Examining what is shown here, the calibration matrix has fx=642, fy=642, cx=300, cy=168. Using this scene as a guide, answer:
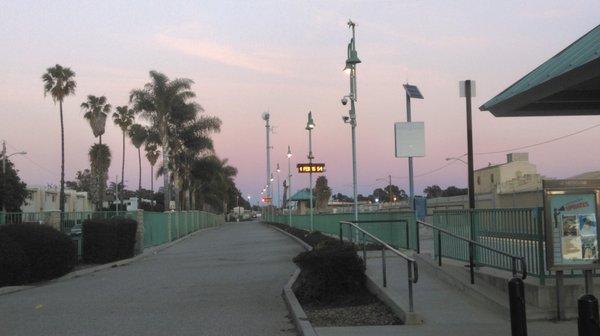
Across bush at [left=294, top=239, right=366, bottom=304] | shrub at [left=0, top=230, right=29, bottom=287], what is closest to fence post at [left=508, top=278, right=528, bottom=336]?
bush at [left=294, top=239, right=366, bottom=304]

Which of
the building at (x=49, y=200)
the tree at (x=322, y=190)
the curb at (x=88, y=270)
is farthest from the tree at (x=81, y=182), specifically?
the curb at (x=88, y=270)

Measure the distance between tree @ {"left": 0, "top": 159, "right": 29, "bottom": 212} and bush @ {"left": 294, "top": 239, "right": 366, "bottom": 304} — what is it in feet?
165

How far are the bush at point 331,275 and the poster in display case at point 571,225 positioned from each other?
4.14m

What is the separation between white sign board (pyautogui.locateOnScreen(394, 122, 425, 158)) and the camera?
17969 millimetres

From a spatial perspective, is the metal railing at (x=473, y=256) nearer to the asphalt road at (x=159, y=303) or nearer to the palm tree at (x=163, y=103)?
the asphalt road at (x=159, y=303)

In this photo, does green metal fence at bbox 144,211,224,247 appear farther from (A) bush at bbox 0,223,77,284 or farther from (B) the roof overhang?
(B) the roof overhang

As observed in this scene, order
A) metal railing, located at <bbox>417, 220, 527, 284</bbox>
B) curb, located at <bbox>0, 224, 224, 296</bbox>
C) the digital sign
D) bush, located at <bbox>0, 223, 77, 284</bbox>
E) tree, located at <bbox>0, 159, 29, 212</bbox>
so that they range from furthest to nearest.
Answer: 1. tree, located at <bbox>0, 159, 29, 212</bbox>
2. the digital sign
3. bush, located at <bbox>0, 223, 77, 284</bbox>
4. curb, located at <bbox>0, 224, 224, 296</bbox>
5. metal railing, located at <bbox>417, 220, 527, 284</bbox>

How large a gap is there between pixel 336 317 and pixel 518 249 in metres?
2.86

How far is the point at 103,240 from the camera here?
21.4 meters

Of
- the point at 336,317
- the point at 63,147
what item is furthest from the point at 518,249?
the point at 63,147

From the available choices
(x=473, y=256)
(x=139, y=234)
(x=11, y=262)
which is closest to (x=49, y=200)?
(x=139, y=234)

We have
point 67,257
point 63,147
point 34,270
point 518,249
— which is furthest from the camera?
point 63,147

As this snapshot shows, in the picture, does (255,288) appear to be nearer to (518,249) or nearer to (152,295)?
(152,295)

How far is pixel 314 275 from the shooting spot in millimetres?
11516
